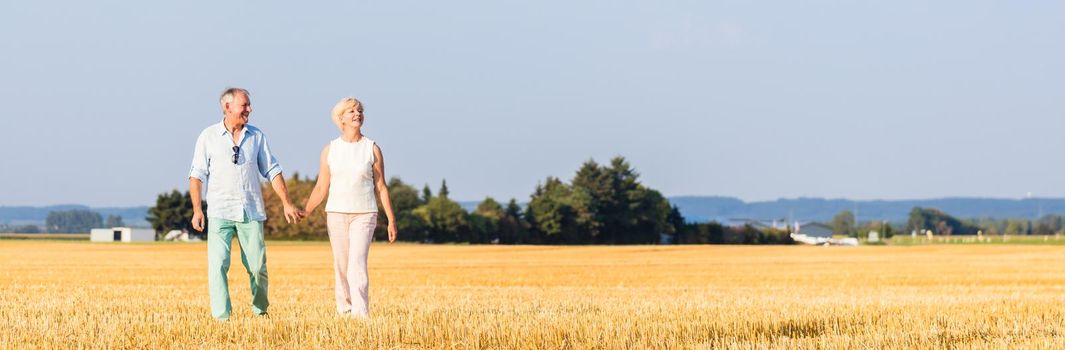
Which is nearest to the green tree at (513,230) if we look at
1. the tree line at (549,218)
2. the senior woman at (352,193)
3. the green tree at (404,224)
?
the tree line at (549,218)

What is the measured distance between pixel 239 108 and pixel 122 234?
300 ft

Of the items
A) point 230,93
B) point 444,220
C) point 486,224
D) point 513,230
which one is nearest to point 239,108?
point 230,93

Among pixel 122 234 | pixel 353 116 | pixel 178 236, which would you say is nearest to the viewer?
pixel 353 116

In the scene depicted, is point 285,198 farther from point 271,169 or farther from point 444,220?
point 444,220

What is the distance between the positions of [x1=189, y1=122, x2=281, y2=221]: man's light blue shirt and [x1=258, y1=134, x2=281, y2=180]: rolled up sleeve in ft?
0.07

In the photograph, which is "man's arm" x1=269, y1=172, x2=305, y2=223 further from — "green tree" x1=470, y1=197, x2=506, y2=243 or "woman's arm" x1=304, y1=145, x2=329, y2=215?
"green tree" x1=470, y1=197, x2=506, y2=243

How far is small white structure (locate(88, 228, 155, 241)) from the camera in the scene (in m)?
98.0

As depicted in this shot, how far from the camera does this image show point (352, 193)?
1159cm

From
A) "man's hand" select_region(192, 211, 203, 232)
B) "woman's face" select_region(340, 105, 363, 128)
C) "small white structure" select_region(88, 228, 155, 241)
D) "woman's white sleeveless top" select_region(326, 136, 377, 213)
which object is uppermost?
"small white structure" select_region(88, 228, 155, 241)

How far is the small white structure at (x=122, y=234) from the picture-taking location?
98.0 m

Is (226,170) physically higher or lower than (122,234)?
lower

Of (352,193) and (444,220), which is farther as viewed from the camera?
(444,220)

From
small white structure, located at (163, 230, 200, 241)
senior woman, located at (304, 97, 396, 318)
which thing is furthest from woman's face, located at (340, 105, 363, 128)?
small white structure, located at (163, 230, 200, 241)

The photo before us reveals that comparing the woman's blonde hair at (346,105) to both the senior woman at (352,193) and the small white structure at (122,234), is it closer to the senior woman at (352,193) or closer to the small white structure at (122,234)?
the senior woman at (352,193)
